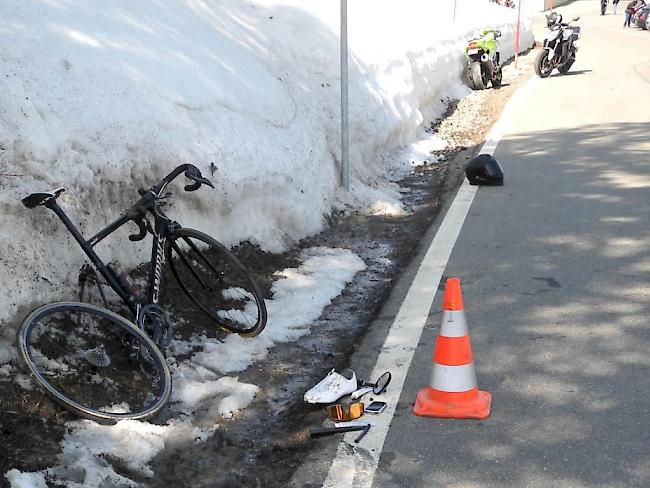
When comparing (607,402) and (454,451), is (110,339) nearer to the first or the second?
(454,451)

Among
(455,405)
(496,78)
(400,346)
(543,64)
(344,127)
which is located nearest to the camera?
(455,405)

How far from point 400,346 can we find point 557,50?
16495 millimetres

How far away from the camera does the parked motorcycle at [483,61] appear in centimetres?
1734

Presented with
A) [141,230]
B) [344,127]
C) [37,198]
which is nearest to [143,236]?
[141,230]

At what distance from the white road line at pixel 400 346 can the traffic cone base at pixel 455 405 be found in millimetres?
176

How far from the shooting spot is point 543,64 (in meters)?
19.5

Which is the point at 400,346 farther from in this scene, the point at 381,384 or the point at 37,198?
the point at 37,198

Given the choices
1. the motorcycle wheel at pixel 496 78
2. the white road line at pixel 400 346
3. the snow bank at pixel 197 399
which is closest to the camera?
the snow bank at pixel 197 399

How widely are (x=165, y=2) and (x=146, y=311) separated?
16.9ft

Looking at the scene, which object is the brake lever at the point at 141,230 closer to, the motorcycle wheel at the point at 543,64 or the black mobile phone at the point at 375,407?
the black mobile phone at the point at 375,407

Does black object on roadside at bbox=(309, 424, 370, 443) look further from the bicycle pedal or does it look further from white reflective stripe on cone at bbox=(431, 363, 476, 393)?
the bicycle pedal

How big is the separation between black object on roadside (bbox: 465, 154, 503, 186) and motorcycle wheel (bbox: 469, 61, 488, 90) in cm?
877

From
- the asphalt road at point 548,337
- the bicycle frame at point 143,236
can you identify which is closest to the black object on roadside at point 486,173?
the asphalt road at point 548,337

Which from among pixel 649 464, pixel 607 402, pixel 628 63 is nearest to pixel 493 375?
pixel 607 402
